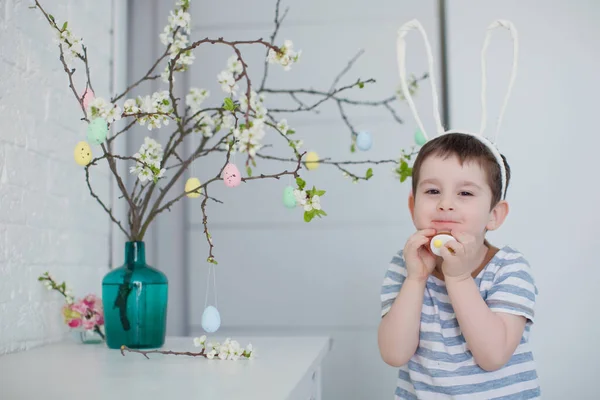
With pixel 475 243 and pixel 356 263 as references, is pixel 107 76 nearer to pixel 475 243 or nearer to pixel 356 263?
pixel 356 263

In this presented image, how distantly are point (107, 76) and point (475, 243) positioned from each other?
109 centimetres

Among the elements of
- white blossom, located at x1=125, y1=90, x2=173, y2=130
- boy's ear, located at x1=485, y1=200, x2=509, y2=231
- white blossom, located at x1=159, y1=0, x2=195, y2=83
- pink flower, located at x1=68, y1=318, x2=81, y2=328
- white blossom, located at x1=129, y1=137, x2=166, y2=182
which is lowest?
pink flower, located at x1=68, y1=318, x2=81, y2=328

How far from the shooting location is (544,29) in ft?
5.88

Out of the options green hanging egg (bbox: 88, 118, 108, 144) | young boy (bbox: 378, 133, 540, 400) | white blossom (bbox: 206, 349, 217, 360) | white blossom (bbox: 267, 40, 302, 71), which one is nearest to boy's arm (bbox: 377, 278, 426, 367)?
young boy (bbox: 378, 133, 540, 400)

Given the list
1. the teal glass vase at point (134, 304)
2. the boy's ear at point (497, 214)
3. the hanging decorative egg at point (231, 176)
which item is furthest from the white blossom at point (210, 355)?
the boy's ear at point (497, 214)

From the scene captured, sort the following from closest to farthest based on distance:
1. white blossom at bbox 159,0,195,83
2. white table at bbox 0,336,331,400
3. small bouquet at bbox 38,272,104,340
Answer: white table at bbox 0,336,331,400 < white blossom at bbox 159,0,195,83 < small bouquet at bbox 38,272,104,340

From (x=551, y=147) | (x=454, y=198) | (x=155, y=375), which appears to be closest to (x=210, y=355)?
(x=155, y=375)

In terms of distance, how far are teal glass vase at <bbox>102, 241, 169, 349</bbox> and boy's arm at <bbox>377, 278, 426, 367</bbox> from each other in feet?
1.47

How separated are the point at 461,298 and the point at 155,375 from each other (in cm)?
49

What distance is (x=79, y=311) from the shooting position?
1.40 m

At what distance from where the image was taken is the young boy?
1086 mm

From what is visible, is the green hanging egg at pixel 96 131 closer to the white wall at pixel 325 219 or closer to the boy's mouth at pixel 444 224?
the boy's mouth at pixel 444 224

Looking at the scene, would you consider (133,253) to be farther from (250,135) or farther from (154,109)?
(250,135)

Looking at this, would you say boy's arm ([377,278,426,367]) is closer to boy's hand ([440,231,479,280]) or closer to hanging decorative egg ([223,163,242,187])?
boy's hand ([440,231,479,280])
